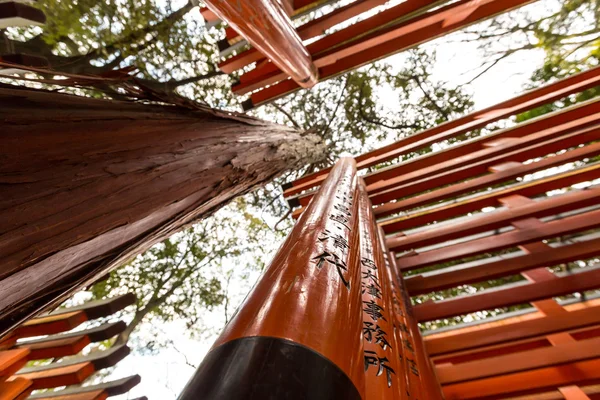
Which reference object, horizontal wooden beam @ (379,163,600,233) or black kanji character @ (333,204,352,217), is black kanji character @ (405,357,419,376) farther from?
horizontal wooden beam @ (379,163,600,233)

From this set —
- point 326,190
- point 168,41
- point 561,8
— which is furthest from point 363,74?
point 326,190

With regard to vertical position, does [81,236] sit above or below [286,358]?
above

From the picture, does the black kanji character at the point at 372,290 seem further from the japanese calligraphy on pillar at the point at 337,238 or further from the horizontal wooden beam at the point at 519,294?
the horizontal wooden beam at the point at 519,294

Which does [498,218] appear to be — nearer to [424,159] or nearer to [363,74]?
[424,159]

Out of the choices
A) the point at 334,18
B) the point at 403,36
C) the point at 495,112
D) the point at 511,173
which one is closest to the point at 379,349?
the point at 511,173

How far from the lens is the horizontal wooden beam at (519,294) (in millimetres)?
1577

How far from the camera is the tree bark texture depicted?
25.9 inches

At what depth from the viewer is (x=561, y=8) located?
4.95 m

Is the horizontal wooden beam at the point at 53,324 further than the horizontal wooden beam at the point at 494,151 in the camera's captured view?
No

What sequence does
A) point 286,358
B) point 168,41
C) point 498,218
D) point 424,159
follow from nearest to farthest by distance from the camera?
point 286,358, point 498,218, point 424,159, point 168,41

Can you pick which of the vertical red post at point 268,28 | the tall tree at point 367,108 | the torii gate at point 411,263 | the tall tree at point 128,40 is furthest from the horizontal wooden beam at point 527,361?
the tall tree at point 367,108

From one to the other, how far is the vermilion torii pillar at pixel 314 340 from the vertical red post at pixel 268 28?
1.10 metres

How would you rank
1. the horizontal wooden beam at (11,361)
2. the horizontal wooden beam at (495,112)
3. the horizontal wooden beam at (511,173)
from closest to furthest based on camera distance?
the horizontal wooden beam at (11,361)
the horizontal wooden beam at (511,173)
the horizontal wooden beam at (495,112)

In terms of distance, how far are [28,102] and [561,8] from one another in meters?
6.37
